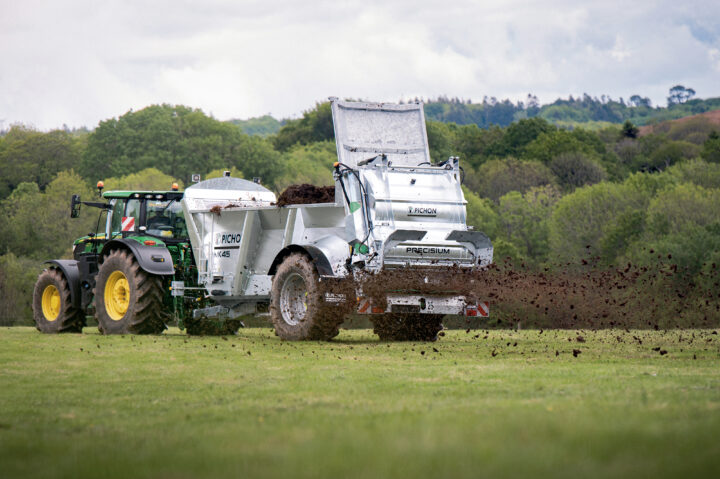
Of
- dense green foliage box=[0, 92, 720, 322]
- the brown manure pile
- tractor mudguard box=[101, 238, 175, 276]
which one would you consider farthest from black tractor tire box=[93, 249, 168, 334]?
dense green foliage box=[0, 92, 720, 322]

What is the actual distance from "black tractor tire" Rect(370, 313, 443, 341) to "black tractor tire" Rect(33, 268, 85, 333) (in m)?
6.65

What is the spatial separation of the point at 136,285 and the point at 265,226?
2711 mm

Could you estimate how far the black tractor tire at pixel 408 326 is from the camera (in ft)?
60.4

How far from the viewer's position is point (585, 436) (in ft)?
20.3

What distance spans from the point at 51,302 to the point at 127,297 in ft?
10.4

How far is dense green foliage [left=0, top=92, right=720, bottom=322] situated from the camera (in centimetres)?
6188

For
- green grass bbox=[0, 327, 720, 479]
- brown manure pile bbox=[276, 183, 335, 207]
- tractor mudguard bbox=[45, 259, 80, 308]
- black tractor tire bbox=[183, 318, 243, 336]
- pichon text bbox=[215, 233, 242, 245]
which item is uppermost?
brown manure pile bbox=[276, 183, 335, 207]

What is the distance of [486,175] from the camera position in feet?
286

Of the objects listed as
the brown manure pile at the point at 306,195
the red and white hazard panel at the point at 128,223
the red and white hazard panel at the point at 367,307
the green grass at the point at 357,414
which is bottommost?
the green grass at the point at 357,414

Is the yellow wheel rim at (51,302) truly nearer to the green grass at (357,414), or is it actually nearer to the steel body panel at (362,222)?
the steel body panel at (362,222)

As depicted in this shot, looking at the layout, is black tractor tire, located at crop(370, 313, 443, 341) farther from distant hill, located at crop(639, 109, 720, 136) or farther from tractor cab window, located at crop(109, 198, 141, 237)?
distant hill, located at crop(639, 109, 720, 136)

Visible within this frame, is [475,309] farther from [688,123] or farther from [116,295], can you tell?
[688,123]

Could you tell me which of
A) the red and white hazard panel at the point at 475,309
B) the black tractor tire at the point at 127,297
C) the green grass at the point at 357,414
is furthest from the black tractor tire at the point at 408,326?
the black tractor tire at the point at 127,297

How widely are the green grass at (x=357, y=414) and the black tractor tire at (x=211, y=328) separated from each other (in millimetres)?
5582
